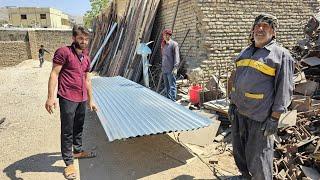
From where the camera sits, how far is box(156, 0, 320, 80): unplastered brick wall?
743 centimetres

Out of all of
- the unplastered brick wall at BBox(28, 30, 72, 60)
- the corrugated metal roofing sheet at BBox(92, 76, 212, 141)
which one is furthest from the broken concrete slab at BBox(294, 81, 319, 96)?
the unplastered brick wall at BBox(28, 30, 72, 60)

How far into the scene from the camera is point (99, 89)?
6.46 m

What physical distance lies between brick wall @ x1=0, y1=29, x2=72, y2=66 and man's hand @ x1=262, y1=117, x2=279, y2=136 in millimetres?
24074

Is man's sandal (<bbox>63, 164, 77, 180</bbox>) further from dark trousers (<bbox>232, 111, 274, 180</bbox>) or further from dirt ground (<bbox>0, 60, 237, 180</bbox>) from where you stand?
dark trousers (<bbox>232, 111, 274, 180</bbox>)

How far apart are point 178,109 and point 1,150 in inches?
110

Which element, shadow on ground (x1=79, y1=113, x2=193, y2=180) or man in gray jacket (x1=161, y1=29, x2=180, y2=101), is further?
man in gray jacket (x1=161, y1=29, x2=180, y2=101)

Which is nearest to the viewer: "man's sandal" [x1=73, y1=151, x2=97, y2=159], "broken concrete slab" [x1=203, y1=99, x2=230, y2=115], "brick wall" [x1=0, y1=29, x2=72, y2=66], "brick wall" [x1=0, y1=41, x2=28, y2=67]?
"man's sandal" [x1=73, y1=151, x2=97, y2=159]

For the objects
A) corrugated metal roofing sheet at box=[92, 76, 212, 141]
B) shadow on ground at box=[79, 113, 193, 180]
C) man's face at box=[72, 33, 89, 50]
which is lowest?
shadow on ground at box=[79, 113, 193, 180]

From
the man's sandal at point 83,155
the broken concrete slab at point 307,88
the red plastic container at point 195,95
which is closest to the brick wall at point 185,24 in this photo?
the red plastic container at point 195,95

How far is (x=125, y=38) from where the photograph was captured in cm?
1180

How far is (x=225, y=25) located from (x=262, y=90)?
5133mm

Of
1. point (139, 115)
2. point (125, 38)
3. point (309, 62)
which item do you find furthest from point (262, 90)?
point (125, 38)

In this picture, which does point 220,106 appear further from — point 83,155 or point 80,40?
point 80,40

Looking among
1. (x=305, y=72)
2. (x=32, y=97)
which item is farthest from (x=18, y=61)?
(x=305, y=72)
